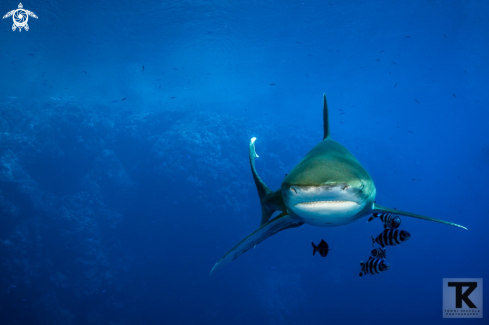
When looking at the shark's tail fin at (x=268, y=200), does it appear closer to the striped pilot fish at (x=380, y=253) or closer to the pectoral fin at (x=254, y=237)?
the pectoral fin at (x=254, y=237)

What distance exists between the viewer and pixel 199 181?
19.1 meters

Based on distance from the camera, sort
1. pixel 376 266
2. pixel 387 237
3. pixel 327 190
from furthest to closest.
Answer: pixel 376 266 → pixel 387 237 → pixel 327 190

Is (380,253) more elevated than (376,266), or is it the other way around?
(380,253)

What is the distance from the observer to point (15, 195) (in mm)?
16234

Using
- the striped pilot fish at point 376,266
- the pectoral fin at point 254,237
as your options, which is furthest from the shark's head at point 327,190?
the striped pilot fish at point 376,266

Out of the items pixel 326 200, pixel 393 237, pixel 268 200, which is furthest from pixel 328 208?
pixel 393 237

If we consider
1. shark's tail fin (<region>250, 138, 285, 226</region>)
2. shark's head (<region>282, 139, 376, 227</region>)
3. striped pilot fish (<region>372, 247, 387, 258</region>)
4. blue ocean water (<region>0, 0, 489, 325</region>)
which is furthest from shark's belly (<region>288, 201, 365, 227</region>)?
blue ocean water (<region>0, 0, 489, 325</region>)

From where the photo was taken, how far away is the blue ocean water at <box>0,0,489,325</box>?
14414 millimetres

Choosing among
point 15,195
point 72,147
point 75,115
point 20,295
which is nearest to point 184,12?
point 75,115

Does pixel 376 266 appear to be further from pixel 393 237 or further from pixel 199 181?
pixel 199 181

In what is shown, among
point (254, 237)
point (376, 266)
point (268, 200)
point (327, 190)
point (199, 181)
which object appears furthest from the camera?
point (199, 181)

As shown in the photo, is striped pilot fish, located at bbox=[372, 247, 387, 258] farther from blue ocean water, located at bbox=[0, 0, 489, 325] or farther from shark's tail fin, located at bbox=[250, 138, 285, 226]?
blue ocean water, located at bbox=[0, 0, 489, 325]

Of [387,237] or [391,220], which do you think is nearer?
[391,220]

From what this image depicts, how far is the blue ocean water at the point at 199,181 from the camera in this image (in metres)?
14.4
